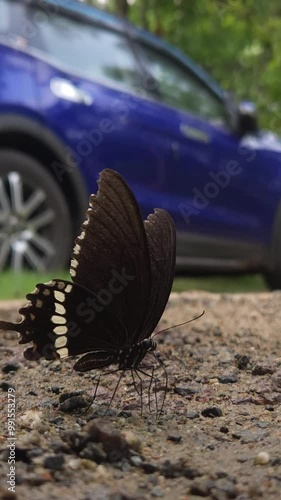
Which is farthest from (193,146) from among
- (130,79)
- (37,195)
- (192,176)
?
(37,195)

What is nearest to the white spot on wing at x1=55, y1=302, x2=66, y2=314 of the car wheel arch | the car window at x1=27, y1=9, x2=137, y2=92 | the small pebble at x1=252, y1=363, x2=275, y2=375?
the small pebble at x1=252, y1=363, x2=275, y2=375

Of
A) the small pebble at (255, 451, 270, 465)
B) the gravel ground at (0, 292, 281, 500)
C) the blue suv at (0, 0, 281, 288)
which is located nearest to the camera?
the gravel ground at (0, 292, 281, 500)

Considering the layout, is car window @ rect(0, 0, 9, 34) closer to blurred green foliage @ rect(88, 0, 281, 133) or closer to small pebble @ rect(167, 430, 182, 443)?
blurred green foliage @ rect(88, 0, 281, 133)

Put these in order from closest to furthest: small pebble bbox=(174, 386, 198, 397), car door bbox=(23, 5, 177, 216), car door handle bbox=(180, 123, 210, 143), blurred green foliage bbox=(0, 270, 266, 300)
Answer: small pebble bbox=(174, 386, 198, 397), blurred green foliage bbox=(0, 270, 266, 300), car door bbox=(23, 5, 177, 216), car door handle bbox=(180, 123, 210, 143)

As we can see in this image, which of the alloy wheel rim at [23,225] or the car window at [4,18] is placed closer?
the alloy wheel rim at [23,225]

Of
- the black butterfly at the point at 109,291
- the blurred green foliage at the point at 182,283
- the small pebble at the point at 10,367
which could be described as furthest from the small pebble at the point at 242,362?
the blurred green foliage at the point at 182,283

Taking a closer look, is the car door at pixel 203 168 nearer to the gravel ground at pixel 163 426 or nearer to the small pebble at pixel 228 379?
the gravel ground at pixel 163 426
